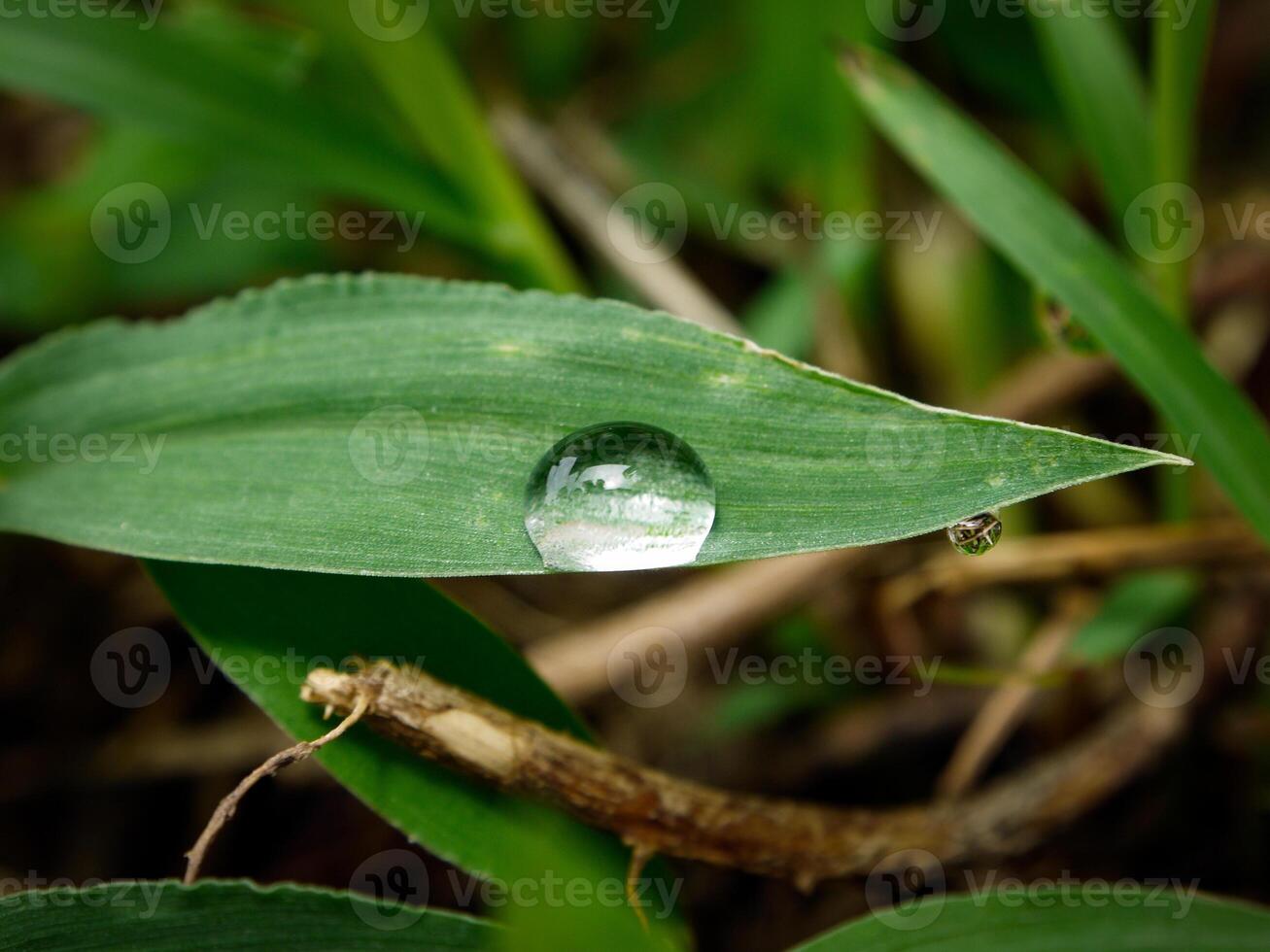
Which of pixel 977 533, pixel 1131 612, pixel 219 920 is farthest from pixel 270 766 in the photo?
pixel 1131 612

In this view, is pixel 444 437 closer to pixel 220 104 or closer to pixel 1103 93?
pixel 220 104

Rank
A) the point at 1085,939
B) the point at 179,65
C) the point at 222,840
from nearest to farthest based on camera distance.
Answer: the point at 1085,939 → the point at 179,65 → the point at 222,840

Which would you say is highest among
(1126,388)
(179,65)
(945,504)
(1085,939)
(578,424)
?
(179,65)

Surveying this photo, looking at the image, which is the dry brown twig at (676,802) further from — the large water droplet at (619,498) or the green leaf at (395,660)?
the large water droplet at (619,498)

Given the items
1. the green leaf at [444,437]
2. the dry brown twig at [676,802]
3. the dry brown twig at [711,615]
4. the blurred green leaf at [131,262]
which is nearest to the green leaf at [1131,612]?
the dry brown twig at [676,802]

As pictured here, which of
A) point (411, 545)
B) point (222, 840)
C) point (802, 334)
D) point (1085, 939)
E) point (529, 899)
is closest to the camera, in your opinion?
point (529, 899)

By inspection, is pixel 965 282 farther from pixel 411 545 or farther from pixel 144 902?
pixel 144 902

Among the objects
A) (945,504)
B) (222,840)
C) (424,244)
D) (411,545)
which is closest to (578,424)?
(411,545)

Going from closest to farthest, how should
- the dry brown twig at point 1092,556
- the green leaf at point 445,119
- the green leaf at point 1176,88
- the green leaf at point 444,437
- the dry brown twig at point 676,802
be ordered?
1. the green leaf at point 444,437
2. the dry brown twig at point 676,802
3. the green leaf at point 1176,88
4. the dry brown twig at point 1092,556
5. the green leaf at point 445,119
